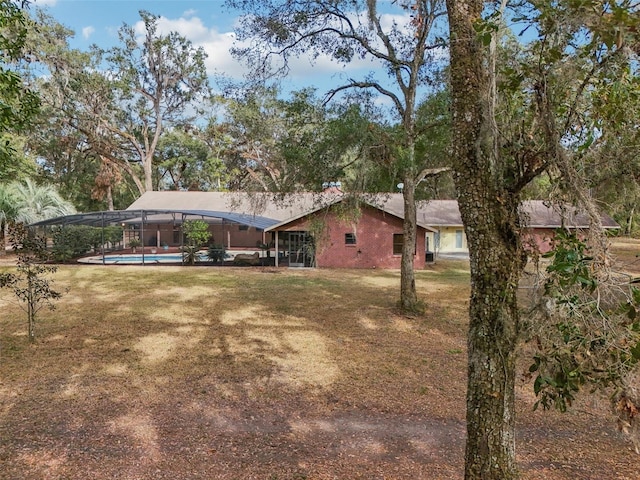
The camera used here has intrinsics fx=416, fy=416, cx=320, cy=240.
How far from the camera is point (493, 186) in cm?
293

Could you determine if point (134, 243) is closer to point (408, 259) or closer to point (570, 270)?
point (408, 259)

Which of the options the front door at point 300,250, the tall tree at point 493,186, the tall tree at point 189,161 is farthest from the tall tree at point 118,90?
the tall tree at point 493,186

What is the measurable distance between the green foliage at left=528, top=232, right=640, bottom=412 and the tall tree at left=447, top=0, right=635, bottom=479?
0.62 metres

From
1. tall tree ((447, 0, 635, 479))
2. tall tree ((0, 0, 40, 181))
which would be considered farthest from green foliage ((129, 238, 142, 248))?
tall tree ((447, 0, 635, 479))

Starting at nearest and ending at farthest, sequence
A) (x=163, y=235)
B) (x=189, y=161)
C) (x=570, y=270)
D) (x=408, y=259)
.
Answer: (x=570, y=270) → (x=408, y=259) → (x=163, y=235) → (x=189, y=161)

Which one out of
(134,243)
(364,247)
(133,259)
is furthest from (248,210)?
(134,243)

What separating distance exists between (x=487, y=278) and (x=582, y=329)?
2.74 feet

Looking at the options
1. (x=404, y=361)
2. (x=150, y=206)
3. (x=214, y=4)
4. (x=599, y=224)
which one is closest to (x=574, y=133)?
(x=599, y=224)

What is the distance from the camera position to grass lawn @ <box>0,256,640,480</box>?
4555 millimetres

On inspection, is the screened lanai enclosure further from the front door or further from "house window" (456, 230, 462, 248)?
"house window" (456, 230, 462, 248)

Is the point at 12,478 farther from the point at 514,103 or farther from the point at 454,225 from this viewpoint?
the point at 454,225

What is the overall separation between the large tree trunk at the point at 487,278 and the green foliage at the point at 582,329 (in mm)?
610

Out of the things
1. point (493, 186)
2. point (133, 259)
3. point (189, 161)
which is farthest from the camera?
point (189, 161)

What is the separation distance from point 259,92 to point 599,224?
10.1 m
